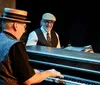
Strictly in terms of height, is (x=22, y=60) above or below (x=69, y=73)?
above

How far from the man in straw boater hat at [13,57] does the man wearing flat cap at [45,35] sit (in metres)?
1.74

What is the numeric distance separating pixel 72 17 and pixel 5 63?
417cm

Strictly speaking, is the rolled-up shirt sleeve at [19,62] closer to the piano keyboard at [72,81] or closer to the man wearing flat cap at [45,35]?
the piano keyboard at [72,81]

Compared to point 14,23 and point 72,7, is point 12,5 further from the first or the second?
point 14,23

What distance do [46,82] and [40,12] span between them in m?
3.87

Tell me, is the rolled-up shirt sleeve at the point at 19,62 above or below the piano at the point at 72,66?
above

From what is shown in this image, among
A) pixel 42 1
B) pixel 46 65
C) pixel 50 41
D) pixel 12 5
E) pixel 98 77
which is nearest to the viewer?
pixel 98 77

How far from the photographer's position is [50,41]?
13.9 feet

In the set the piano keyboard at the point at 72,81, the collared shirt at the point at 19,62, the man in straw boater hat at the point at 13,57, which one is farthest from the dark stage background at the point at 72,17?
the collared shirt at the point at 19,62

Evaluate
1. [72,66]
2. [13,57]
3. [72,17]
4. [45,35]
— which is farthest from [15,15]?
[72,17]

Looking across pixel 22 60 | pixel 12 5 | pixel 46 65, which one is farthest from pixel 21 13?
pixel 12 5

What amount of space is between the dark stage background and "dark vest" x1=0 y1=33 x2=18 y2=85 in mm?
3983

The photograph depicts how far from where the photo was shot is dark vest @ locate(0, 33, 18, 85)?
216 cm

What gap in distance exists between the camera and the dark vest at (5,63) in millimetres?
2160
